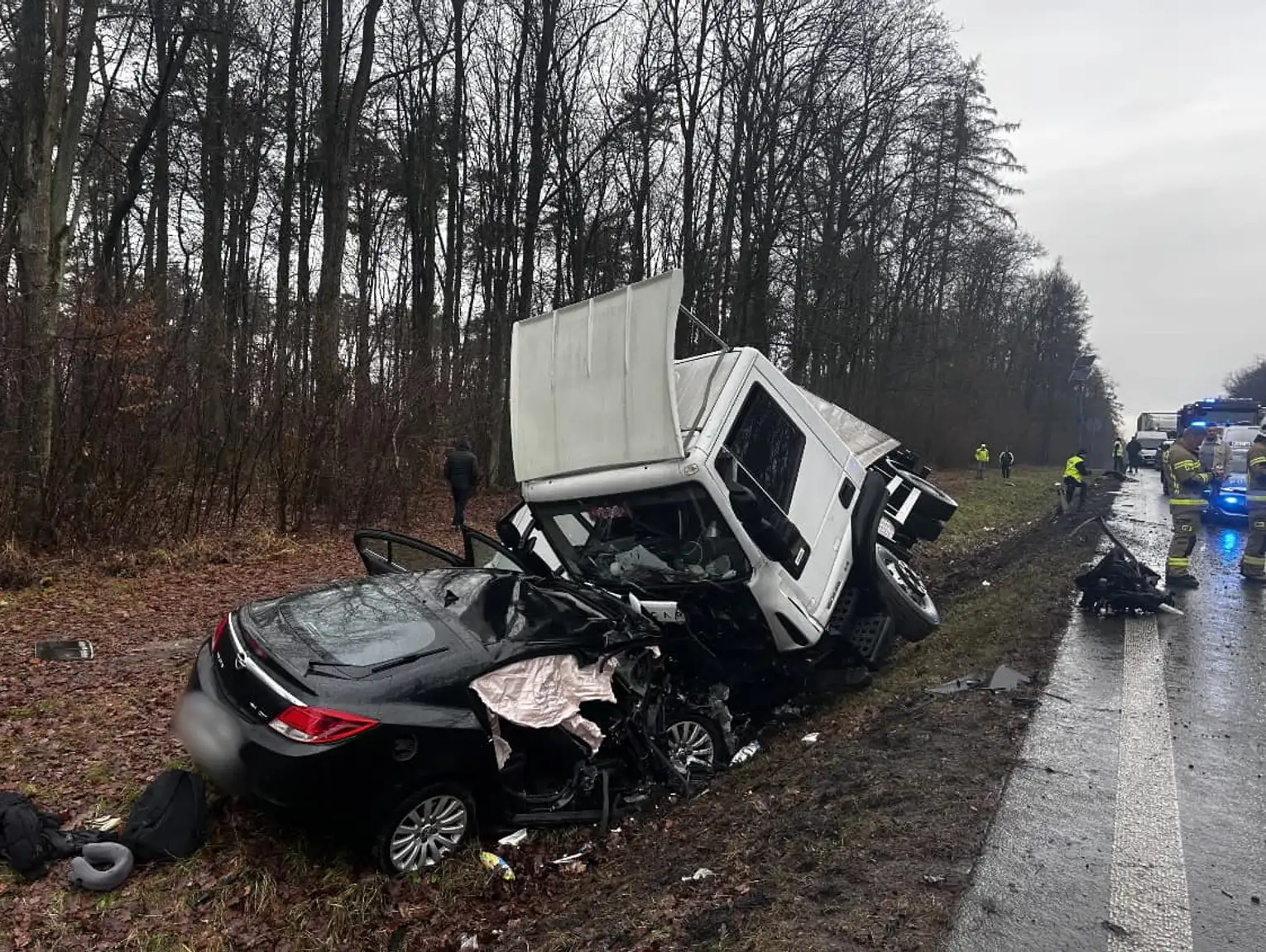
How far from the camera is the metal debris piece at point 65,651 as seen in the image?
6.72 metres

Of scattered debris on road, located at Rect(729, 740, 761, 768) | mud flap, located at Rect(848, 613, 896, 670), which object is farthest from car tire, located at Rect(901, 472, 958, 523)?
scattered debris on road, located at Rect(729, 740, 761, 768)

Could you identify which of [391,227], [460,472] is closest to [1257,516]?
[460,472]

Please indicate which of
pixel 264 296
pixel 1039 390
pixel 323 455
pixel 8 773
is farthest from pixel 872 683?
pixel 1039 390

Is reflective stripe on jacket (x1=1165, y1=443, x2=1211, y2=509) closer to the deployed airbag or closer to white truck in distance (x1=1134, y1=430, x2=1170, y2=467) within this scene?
the deployed airbag

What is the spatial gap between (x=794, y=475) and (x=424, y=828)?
326 cm

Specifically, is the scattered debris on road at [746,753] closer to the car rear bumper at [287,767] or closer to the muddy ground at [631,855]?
the muddy ground at [631,855]

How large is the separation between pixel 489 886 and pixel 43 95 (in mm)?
11387

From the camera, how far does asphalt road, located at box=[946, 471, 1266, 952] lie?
2.87m

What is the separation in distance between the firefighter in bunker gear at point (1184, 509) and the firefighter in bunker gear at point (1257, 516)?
0.43 m

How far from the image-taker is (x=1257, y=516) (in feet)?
28.7

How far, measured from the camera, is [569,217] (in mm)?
21594

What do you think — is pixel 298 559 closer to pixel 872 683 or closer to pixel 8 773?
pixel 8 773

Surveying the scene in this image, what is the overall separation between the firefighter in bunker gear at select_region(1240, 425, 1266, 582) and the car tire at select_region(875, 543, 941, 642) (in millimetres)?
4389

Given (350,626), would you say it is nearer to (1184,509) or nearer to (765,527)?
(765,527)
